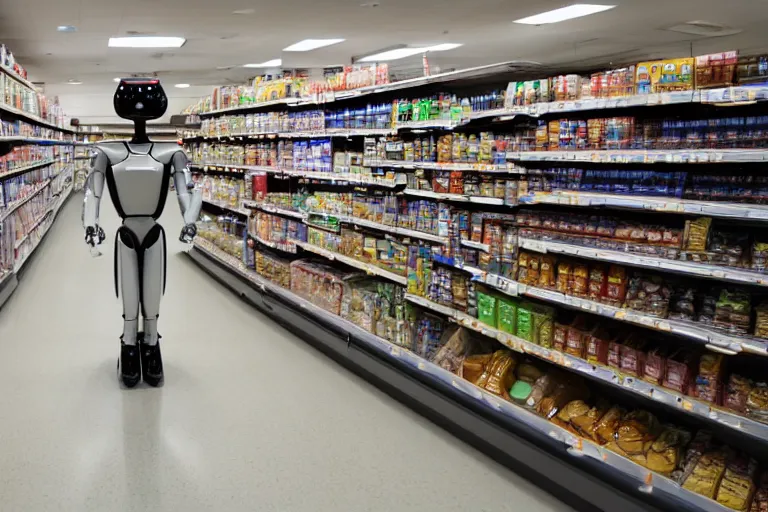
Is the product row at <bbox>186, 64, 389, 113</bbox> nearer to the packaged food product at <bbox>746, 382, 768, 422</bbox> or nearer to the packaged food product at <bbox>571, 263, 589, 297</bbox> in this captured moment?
the packaged food product at <bbox>571, 263, 589, 297</bbox>

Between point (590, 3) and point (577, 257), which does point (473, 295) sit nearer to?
point (577, 257)

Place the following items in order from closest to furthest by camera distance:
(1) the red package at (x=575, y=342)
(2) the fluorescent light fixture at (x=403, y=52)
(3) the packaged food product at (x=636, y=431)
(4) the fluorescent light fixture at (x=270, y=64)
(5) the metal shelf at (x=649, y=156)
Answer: (5) the metal shelf at (x=649, y=156) < (3) the packaged food product at (x=636, y=431) < (1) the red package at (x=575, y=342) < (2) the fluorescent light fixture at (x=403, y=52) < (4) the fluorescent light fixture at (x=270, y=64)

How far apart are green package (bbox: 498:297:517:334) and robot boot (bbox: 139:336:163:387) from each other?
7.59 ft

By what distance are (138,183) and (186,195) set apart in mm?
363

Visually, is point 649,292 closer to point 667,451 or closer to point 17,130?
point 667,451

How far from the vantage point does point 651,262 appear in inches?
98.7

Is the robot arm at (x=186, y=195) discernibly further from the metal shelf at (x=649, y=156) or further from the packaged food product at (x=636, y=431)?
the packaged food product at (x=636, y=431)

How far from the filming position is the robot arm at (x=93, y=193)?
4105mm

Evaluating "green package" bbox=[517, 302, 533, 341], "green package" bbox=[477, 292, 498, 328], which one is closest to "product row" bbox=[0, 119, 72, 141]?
"green package" bbox=[477, 292, 498, 328]

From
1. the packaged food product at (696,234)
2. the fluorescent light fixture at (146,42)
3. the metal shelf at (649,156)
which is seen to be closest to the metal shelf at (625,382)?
the packaged food product at (696,234)

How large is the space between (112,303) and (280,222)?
2.11m

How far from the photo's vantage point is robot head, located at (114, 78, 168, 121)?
166 inches

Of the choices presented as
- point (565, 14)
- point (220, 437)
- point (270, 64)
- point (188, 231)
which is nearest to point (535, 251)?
point (220, 437)

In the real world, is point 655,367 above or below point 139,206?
below
